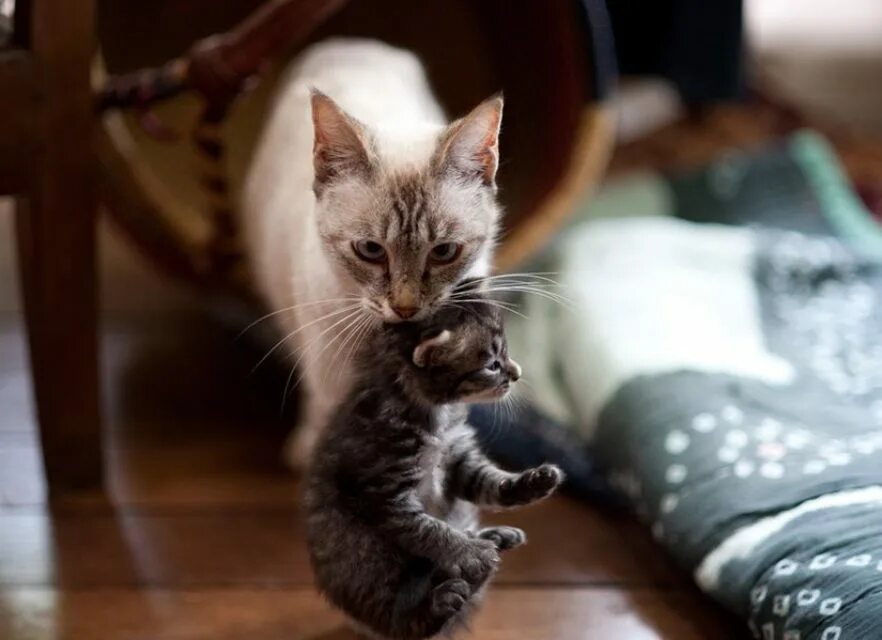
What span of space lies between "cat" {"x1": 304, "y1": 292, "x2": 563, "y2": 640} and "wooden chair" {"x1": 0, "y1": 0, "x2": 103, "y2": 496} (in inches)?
18.9

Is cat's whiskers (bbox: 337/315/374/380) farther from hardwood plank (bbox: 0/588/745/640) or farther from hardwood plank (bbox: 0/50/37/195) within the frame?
hardwood plank (bbox: 0/50/37/195)

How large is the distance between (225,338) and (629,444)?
794mm

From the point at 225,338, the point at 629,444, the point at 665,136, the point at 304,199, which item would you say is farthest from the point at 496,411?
the point at 665,136

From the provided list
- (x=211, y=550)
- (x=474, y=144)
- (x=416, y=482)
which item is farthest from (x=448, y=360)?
(x=211, y=550)

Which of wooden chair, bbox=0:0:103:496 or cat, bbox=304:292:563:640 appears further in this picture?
wooden chair, bbox=0:0:103:496

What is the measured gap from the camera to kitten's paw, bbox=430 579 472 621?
0.92 m

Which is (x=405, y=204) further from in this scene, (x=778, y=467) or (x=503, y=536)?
(x=778, y=467)

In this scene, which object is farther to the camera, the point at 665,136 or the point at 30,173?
the point at 665,136

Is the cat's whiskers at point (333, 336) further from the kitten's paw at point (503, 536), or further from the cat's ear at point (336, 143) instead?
the kitten's paw at point (503, 536)

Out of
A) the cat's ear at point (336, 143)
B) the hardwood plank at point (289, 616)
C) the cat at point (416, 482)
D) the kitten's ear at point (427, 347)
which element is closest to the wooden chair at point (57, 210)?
the hardwood plank at point (289, 616)

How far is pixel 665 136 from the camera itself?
2.51 metres

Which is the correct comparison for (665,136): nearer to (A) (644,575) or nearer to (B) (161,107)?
(B) (161,107)

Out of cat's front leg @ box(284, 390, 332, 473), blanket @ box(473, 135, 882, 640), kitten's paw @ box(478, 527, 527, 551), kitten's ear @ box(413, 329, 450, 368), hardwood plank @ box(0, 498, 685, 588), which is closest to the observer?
kitten's ear @ box(413, 329, 450, 368)

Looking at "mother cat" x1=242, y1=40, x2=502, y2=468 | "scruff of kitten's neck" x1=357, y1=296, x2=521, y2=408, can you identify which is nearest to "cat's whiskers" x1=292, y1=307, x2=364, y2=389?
"mother cat" x1=242, y1=40, x2=502, y2=468
